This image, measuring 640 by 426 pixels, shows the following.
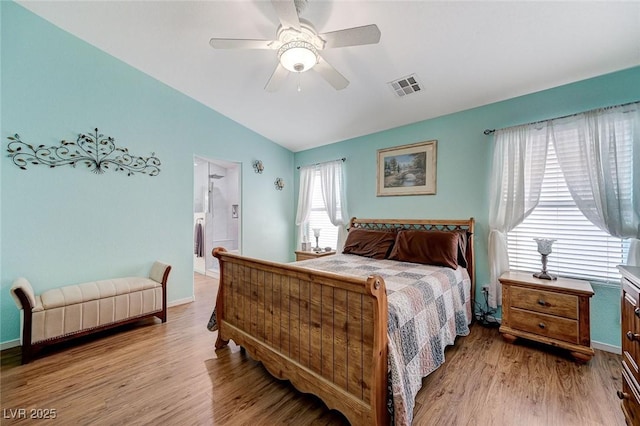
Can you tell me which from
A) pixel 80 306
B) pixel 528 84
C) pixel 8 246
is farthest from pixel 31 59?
pixel 528 84

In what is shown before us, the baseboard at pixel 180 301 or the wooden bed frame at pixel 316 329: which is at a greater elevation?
the wooden bed frame at pixel 316 329

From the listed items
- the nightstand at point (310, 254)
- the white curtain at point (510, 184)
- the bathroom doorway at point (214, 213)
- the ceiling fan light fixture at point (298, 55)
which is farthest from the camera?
the bathroom doorway at point (214, 213)

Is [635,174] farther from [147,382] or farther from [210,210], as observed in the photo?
[210,210]

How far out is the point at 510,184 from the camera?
9.29 ft

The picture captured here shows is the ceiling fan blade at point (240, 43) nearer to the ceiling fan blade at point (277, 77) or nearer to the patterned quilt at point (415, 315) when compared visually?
the ceiling fan blade at point (277, 77)

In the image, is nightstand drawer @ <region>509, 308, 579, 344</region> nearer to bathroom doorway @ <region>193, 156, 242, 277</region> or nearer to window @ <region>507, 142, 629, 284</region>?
window @ <region>507, 142, 629, 284</region>

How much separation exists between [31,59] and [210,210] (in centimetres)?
367

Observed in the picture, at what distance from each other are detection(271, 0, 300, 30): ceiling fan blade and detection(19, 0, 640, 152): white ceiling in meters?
0.49

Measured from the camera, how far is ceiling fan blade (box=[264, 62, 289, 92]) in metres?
2.18

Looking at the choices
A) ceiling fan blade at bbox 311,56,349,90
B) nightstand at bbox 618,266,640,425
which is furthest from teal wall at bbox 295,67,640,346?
nightstand at bbox 618,266,640,425

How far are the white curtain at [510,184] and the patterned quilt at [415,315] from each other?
44 cm

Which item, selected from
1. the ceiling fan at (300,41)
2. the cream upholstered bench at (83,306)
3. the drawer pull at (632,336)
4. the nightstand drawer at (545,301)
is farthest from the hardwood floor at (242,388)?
the ceiling fan at (300,41)

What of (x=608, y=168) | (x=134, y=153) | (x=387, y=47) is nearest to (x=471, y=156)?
(x=608, y=168)

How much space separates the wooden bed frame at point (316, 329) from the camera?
1.39m
